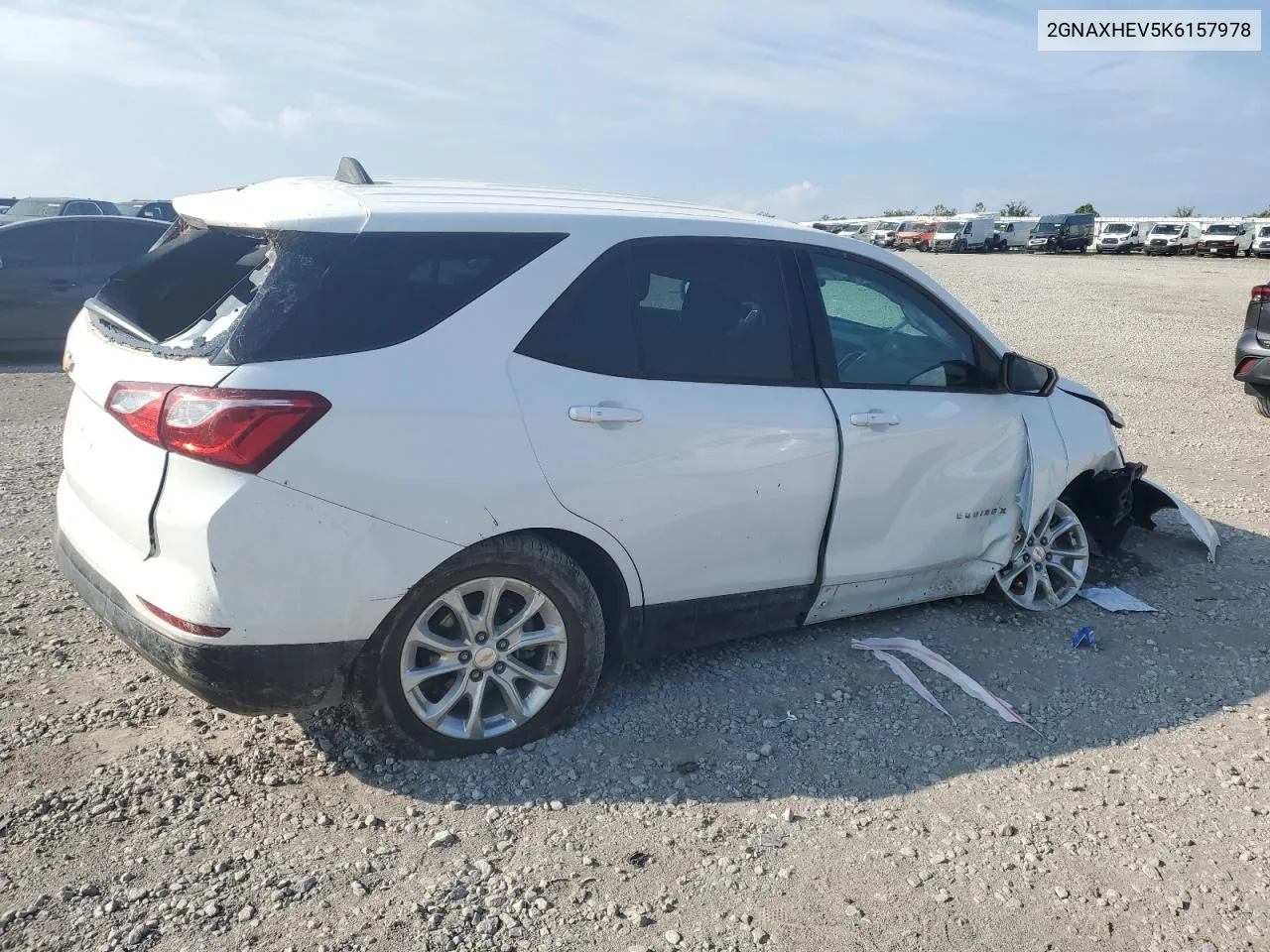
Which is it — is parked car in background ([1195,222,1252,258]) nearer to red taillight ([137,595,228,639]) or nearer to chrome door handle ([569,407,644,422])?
chrome door handle ([569,407,644,422])

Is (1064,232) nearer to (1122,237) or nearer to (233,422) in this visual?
(1122,237)

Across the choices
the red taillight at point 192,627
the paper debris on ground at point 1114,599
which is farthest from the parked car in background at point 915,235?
the red taillight at point 192,627

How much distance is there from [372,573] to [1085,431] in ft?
11.8

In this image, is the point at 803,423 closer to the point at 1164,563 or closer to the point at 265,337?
the point at 265,337

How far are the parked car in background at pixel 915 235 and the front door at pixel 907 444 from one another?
5171 cm

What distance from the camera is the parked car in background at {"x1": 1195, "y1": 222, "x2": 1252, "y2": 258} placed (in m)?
46.2

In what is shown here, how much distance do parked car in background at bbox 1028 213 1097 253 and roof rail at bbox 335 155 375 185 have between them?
55142mm

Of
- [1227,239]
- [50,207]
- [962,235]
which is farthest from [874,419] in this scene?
[962,235]

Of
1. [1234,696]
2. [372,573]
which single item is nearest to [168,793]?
[372,573]

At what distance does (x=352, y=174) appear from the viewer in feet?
12.8

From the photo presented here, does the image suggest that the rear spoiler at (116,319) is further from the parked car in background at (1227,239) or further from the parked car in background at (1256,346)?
the parked car in background at (1227,239)

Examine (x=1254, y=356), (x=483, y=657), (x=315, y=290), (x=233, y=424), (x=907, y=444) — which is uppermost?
(x=315, y=290)

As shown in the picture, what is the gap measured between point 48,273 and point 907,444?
34.4 feet

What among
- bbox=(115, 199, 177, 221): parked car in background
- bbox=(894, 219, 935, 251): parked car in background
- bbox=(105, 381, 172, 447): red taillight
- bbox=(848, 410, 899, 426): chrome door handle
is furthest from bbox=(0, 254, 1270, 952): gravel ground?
bbox=(894, 219, 935, 251): parked car in background
